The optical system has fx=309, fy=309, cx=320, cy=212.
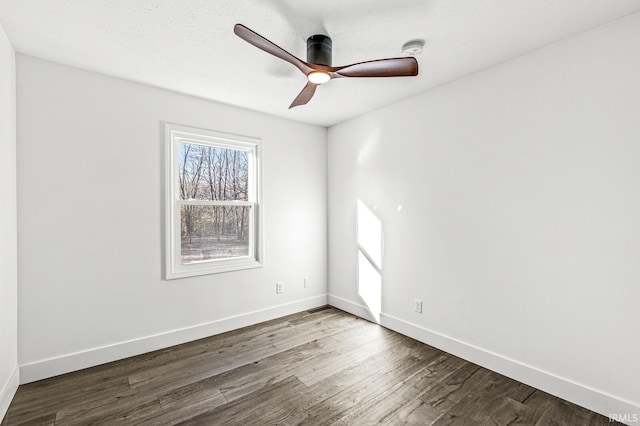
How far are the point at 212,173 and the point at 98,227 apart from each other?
3.79 feet

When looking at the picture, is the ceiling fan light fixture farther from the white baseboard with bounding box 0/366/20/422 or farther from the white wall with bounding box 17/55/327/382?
the white baseboard with bounding box 0/366/20/422

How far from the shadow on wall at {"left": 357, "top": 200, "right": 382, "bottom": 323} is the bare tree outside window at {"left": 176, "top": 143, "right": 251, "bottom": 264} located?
1.34 metres

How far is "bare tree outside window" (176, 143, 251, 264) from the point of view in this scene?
315 cm

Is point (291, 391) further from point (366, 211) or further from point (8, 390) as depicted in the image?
point (366, 211)

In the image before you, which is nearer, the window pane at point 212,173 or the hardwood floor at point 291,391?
the hardwood floor at point 291,391

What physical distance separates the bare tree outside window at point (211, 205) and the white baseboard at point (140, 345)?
69 cm

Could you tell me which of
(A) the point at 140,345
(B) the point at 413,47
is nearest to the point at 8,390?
(A) the point at 140,345

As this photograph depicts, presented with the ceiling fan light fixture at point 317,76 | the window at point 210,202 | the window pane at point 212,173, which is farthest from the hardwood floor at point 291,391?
the ceiling fan light fixture at point 317,76

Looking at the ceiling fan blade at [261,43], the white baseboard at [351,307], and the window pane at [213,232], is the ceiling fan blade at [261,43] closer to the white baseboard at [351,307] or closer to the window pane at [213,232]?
the window pane at [213,232]

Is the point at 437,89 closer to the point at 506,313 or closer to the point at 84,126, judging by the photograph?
the point at 506,313

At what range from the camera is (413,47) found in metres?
2.17

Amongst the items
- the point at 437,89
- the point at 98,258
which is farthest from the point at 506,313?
the point at 98,258

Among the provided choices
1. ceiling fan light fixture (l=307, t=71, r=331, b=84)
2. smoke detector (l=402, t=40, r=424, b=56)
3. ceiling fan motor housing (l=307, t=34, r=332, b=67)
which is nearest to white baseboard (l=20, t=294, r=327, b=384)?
ceiling fan light fixture (l=307, t=71, r=331, b=84)

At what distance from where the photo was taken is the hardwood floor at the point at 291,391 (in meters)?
1.96
